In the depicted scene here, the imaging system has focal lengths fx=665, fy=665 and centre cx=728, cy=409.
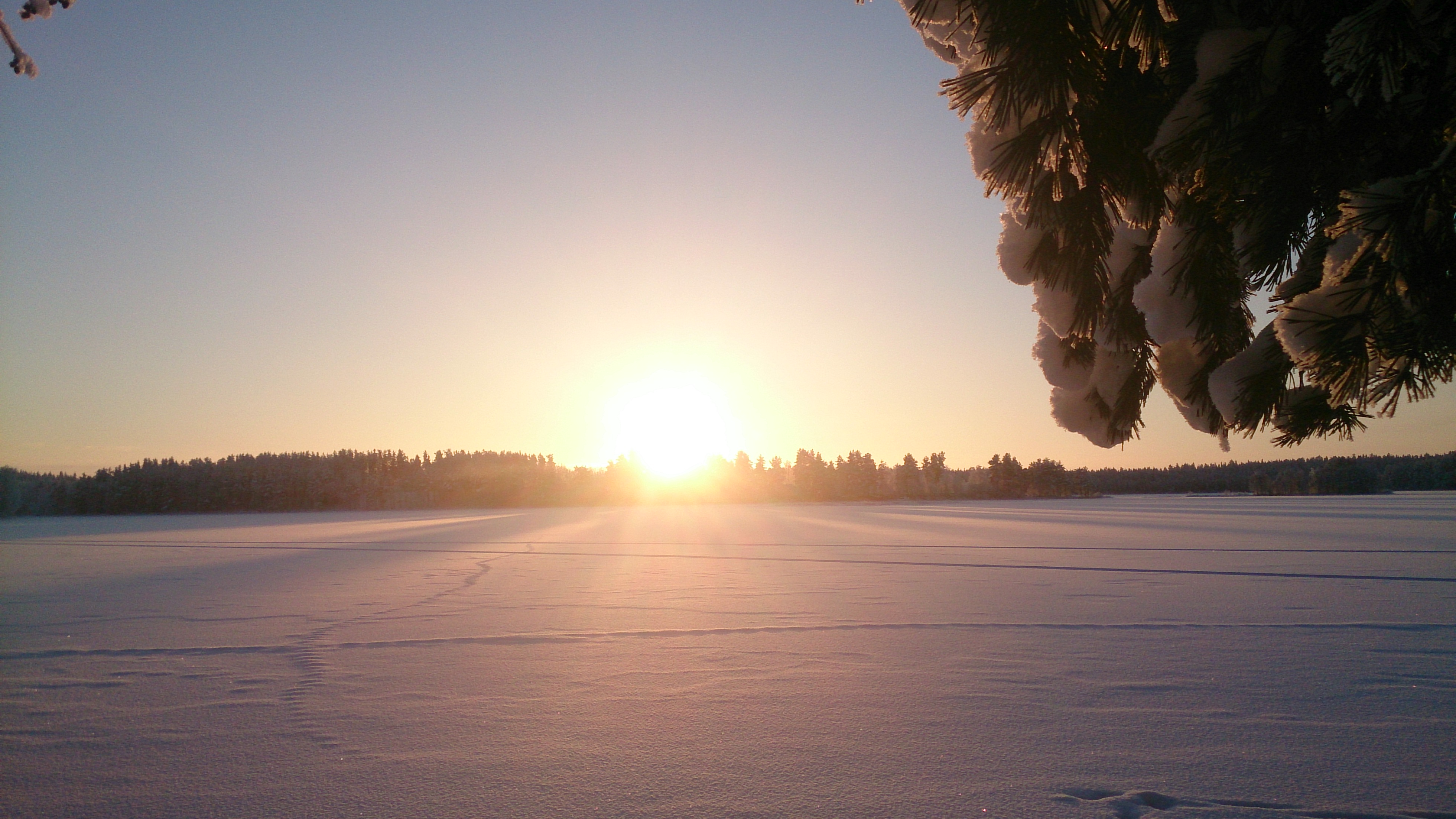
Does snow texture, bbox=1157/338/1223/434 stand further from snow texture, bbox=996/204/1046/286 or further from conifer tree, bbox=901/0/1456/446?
snow texture, bbox=996/204/1046/286

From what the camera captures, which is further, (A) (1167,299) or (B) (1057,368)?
(B) (1057,368)

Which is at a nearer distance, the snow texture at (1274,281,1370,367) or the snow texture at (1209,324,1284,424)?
the snow texture at (1274,281,1370,367)

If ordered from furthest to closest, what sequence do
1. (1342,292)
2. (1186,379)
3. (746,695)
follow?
1. (746,695)
2. (1186,379)
3. (1342,292)

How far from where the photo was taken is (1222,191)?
67.6 inches

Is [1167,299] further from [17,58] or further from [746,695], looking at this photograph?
[17,58]

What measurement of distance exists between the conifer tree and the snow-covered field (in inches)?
54.5

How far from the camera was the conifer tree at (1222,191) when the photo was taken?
1.30m

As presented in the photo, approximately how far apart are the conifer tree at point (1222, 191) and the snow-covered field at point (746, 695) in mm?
1385

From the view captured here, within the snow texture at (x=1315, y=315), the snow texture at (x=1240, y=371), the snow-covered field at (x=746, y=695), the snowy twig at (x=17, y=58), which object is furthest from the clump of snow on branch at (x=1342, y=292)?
the snowy twig at (x=17, y=58)

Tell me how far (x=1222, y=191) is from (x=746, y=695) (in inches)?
109

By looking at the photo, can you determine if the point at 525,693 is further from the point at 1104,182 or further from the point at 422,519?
the point at 422,519

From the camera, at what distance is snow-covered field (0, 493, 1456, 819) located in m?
2.24

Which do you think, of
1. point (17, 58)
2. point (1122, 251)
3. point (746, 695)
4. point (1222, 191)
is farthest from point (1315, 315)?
point (17, 58)

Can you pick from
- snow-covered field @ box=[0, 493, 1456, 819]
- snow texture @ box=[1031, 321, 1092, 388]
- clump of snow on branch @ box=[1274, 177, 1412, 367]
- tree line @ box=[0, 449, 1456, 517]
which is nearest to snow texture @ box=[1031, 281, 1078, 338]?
snow texture @ box=[1031, 321, 1092, 388]
